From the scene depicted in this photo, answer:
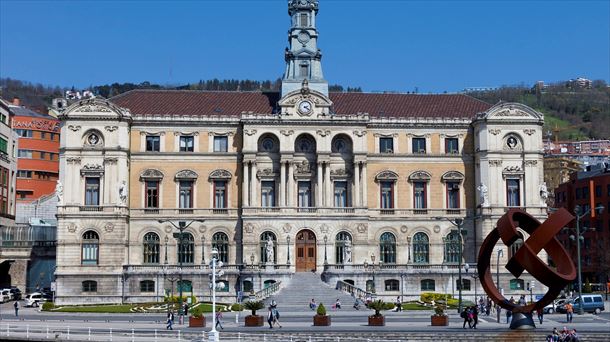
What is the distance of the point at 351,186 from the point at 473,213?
42.4 feet

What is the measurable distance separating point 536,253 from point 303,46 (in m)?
60.1

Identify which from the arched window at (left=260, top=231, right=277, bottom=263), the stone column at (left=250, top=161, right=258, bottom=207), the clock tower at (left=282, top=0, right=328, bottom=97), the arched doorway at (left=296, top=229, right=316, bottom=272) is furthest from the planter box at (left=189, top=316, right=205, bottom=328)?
the clock tower at (left=282, top=0, right=328, bottom=97)

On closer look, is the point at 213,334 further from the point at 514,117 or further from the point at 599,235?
the point at 599,235

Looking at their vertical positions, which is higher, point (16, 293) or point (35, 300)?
point (16, 293)

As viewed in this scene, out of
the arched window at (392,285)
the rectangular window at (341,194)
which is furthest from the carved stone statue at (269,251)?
the arched window at (392,285)

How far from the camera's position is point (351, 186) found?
9606 cm

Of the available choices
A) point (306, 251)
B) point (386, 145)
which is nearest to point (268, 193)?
point (306, 251)

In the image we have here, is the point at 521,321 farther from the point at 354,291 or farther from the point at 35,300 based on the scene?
the point at 35,300

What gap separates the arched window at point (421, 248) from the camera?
3826 inches

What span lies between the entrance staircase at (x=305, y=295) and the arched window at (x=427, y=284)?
9856 millimetres

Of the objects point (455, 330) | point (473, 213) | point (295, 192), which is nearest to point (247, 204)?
point (295, 192)

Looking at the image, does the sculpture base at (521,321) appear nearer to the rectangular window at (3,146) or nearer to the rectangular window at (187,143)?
the rectangular window at (187,143)

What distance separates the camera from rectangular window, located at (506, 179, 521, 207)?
9594 centimetres

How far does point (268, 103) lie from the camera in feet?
335
